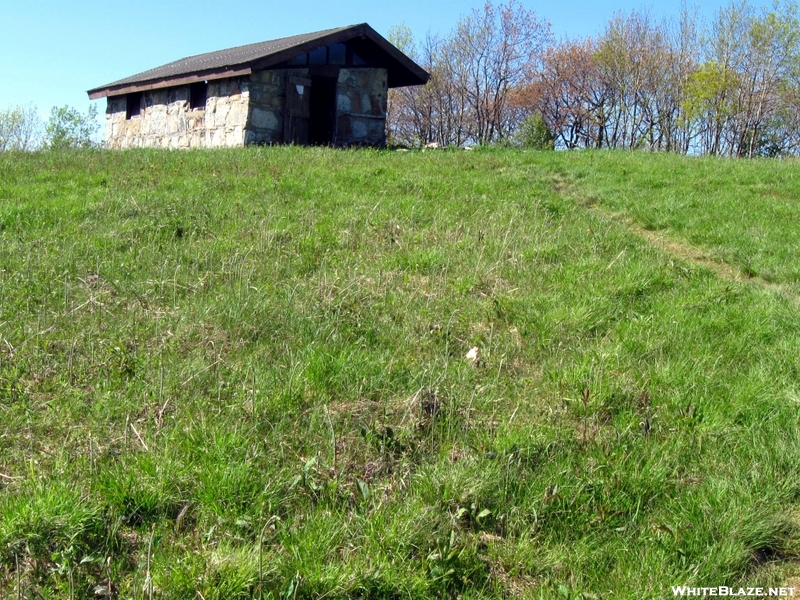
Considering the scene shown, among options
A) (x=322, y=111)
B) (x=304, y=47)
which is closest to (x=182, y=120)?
(x=322, y=111)

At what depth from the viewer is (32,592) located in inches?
105

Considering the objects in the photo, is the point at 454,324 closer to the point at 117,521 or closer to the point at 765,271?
the point at 117,521

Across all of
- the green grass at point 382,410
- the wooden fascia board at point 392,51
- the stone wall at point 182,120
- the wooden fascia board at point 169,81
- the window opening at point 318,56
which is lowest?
the green grass at point 382,410

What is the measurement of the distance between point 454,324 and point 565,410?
1464 millimetres

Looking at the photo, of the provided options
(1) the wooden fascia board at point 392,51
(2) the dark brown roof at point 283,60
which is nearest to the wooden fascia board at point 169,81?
(2) the dark brown roof at point 283,60

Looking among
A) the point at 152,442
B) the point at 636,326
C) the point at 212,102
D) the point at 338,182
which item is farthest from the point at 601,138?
the point at 152,442

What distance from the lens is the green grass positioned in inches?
117

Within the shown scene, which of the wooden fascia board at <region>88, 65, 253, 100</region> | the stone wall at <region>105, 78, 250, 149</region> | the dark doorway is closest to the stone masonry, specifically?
the stone wall at <region>105, 78, 250, 149</region>

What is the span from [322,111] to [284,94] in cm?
254

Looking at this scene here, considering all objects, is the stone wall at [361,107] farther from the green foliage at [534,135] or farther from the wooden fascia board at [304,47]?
the green foliage at [534,135]

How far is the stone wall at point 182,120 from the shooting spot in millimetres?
16172

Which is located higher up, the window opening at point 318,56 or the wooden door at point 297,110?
the window opening at point 318,56

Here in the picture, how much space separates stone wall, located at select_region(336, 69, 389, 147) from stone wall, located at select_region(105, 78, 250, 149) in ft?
8.43

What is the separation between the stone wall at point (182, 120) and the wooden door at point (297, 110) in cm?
112
